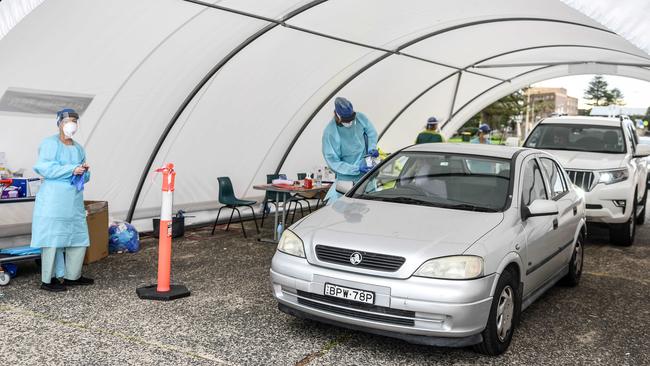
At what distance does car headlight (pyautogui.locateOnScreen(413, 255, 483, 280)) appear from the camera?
435 cm

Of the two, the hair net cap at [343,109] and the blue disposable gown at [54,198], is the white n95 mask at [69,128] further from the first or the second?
the hair net cap at [343,109]

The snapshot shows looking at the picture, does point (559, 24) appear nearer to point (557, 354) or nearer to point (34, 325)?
point (557, 354)

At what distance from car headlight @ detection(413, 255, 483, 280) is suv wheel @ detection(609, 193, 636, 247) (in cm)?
590

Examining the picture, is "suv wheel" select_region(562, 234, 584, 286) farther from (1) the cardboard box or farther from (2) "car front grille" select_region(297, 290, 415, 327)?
(1) the cardboard box

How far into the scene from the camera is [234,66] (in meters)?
9.75

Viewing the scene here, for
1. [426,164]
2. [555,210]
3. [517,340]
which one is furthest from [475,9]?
[517,340]

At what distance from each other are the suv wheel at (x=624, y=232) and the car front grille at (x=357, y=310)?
20.4 feet

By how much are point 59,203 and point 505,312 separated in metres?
4.38

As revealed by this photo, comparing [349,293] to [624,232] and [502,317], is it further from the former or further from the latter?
[624,232]

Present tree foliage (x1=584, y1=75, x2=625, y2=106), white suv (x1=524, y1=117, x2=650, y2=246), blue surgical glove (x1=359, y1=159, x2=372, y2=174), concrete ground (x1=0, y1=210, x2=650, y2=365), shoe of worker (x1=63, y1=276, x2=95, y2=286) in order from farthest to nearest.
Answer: tree foliage (x1=584, y1=75, x2=625, y2=106) < white suv (x1=524, y1=117, x2=650, y2=246) < blue surgical glove (x1=359, y1=159, x2=372, y2=174) < shoe of worker (x1=63, y1=276, x2=95, y2=286) < concrete ground (x1=0, y1=210, x2=650, y2=365)

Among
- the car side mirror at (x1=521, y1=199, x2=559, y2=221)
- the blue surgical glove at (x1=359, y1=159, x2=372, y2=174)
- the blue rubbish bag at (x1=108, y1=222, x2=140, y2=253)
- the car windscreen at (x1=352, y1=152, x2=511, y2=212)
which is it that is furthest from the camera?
the blue rubbish bag at (x1=108, y1=222, x2=140, y2=253)

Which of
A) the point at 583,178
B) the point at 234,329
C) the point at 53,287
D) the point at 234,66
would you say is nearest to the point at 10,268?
the point at 53,287

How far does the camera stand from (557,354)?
16.2ft

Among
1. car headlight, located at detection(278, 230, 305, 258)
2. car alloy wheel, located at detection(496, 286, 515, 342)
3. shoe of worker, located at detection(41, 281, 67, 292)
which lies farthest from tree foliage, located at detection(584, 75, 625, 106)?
car headlight, located at detection(278, 230, 305, 258)
